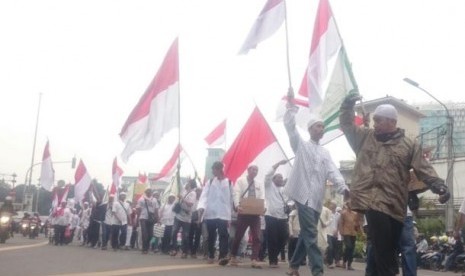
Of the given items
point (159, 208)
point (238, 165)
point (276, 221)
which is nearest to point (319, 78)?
point (276, 221)

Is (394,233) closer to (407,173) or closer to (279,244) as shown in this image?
(407,173)

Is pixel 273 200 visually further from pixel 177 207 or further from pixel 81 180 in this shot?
pixel 81 180

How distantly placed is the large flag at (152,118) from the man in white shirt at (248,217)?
347cm

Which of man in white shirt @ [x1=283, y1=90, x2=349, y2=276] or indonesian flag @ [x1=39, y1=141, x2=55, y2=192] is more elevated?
indonesian flag @ [x1=39, y1=141, x2=55, y2=192]

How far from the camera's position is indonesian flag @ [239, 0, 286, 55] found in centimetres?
1145

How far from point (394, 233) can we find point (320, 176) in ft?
8.51

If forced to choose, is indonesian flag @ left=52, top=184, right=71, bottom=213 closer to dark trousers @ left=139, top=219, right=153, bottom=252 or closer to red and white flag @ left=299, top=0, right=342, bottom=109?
dark trousers @ left=139, top=219, right=153, bottom=252

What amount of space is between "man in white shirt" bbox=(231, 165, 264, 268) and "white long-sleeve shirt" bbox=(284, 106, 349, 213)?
3185 mm

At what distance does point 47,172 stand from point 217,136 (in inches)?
302

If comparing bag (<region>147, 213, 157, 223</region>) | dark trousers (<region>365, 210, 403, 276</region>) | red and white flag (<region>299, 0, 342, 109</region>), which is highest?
red and white flag (<region>299, 0, 342, 109</region>)

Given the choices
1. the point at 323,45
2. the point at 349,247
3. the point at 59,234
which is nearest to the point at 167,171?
the point at 59,234

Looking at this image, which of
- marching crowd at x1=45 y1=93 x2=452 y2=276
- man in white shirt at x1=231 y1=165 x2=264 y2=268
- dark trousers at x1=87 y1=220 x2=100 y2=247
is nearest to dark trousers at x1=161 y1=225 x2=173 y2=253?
marching crowd at x1=45 y1=93 x2=452 y2=276

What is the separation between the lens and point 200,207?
40.9ft

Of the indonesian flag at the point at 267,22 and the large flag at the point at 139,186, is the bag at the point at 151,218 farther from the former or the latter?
the large flag at the point at 139,186
